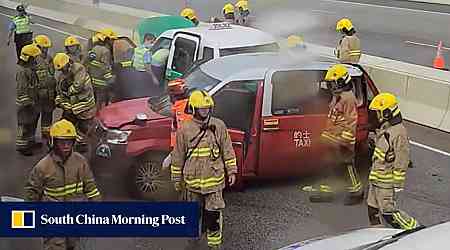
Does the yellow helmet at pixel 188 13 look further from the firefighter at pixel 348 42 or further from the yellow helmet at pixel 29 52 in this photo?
the firefighter at pixel 348 42

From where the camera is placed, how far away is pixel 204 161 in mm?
5367

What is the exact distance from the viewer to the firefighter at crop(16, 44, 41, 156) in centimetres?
503

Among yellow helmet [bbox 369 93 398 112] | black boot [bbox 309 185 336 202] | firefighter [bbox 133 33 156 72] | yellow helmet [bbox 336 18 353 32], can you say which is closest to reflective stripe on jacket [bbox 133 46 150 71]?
firefighter [bbox 133 33 156 72]

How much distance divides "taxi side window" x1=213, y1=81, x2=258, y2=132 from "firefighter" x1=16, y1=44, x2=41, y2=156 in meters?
1.24

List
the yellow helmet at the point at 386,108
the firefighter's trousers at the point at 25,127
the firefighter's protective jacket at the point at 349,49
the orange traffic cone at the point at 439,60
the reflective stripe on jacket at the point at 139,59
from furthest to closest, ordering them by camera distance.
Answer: the orange traffic cone at the point at 439,60 < the firefighter's protective jacket at the point at 349,49 < the reflective stripe on jacket at the point at 139,59 < the yellow helmet at the point at 386,108 < the firefighter's trousers at the point at 25,127

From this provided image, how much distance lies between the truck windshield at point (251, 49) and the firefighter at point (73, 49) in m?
1.15

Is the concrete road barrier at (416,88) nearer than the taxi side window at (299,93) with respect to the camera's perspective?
No

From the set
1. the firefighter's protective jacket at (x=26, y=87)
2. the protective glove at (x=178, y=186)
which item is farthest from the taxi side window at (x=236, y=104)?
the firefighter's protective jacket at (x=26, y=87)

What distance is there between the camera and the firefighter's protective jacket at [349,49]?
6940 mm

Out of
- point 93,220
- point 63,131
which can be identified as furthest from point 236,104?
point 93,220

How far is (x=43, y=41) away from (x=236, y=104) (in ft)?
4.91

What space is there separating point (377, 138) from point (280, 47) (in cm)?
111

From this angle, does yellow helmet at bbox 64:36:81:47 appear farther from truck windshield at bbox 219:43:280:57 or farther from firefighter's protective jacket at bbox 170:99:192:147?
truck windshield at bbox 219:43:280:57

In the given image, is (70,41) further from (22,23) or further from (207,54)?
(207,54)
